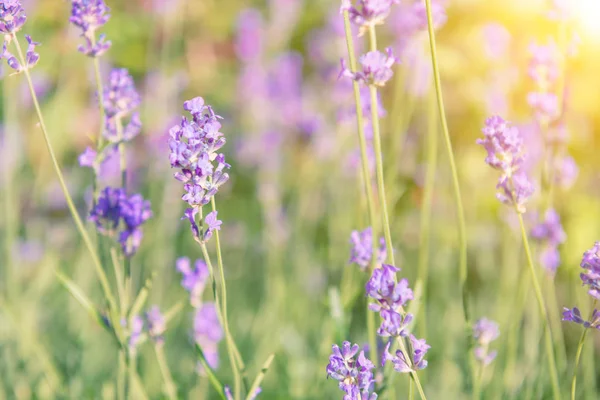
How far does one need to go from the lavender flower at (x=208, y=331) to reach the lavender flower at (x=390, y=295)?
699mm

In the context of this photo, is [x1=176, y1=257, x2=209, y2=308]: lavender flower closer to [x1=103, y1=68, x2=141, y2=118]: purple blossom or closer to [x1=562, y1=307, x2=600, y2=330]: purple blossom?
[x1=103, y1=68, x2=141, y2=118]: purple blossom

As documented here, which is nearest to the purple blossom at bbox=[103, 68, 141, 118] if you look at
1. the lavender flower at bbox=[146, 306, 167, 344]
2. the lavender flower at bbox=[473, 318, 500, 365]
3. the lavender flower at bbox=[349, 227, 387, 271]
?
the lavender flower at bbox=[146, 306, 167, 344]

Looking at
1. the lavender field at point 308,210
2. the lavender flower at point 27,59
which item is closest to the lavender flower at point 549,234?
the lavender field at point 308,210

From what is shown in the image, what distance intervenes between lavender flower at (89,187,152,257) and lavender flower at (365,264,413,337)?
49 centimetres

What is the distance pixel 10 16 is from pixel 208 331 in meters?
0.84

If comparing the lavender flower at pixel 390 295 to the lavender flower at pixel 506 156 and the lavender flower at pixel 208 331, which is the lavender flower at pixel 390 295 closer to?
the lavender flower at pixel 506 156

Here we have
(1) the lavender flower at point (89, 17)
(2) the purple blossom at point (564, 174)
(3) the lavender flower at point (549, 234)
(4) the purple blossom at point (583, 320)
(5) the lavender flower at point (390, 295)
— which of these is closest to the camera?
(5) the lavender flower at point (390, 295)

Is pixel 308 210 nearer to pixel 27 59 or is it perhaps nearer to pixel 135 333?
pixel 135 333

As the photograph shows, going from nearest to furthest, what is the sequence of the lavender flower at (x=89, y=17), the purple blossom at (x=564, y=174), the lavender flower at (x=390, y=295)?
the lavender flower at (x=390, y=295), the lavender flower at (x=89, y=17), the purple blossom at (x=564, y=174)

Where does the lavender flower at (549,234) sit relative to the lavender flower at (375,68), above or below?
below


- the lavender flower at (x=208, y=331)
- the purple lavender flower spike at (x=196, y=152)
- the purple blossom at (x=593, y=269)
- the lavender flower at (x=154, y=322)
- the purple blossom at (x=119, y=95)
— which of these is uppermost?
the purple blossom at (x=119, y=95)

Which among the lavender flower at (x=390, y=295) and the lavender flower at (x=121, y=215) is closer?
the lavender flower at (x=390, y=295)

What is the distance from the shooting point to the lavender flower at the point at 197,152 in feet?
2.65

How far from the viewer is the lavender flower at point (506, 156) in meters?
0.93
